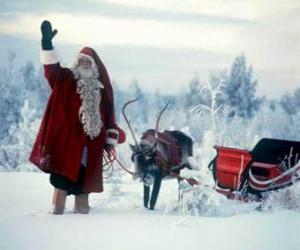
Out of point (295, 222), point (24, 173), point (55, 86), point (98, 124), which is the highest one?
point (55, 86)

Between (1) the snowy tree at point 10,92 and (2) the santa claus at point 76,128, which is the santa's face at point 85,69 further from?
(1) the snowy tree at point 10,92

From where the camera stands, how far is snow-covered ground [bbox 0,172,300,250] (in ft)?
6.46

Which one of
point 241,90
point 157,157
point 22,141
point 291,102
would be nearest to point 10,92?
point 22,141

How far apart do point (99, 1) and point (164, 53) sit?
0.99 ft

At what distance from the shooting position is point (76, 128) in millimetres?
1991

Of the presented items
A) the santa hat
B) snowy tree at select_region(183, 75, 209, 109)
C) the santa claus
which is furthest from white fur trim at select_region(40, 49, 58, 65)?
snowy tree at select_region(183, 75, 209, 109)

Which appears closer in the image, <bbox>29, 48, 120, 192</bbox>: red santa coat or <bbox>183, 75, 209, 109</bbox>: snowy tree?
<bbox>29, 48, 120, 192</bbox>: red santa coat

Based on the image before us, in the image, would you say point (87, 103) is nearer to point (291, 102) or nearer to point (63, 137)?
point (63, 137)

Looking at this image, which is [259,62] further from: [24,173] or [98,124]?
[24,173]

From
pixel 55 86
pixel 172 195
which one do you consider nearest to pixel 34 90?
pixel 55 86

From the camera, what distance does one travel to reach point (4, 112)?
2043 mm

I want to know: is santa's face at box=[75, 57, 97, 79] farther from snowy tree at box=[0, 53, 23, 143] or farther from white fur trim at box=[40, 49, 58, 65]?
snowy tree at box=[0, 53, 23, 143]

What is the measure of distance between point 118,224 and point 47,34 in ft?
2.31

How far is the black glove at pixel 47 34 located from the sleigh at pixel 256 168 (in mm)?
699
